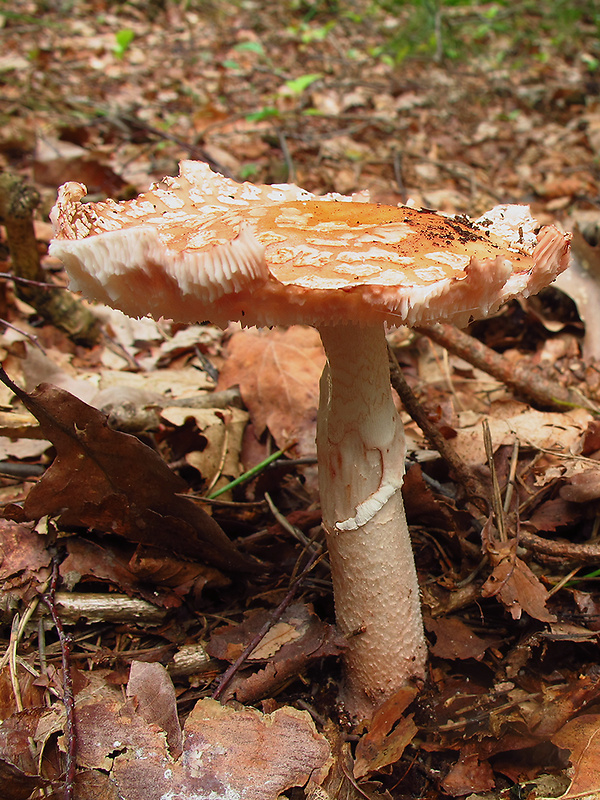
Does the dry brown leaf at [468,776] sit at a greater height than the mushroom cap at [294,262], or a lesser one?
lesser

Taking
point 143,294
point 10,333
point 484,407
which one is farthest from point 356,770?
point 10,333

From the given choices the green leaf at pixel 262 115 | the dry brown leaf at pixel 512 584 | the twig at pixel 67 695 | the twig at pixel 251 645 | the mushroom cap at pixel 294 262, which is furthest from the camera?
the green leaf at pixel 262 115

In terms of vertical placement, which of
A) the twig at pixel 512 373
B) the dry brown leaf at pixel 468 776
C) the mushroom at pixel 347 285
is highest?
the mushroom at pixel 347 285

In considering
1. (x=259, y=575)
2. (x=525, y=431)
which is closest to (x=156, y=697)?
(x=259, y=575)

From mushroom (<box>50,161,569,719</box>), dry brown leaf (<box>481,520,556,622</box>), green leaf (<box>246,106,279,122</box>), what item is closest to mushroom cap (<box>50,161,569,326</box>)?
mushroom (<box>50,161,569,719</box>)

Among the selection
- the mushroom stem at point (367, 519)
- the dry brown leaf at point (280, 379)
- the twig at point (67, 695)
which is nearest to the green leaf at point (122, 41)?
the dry brown leaf at point (280, 379)

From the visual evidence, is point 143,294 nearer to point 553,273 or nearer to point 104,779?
point 553,273

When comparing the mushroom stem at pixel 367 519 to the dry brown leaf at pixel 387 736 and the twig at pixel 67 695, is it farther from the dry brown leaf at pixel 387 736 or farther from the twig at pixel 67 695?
the twig at pixel 67 695

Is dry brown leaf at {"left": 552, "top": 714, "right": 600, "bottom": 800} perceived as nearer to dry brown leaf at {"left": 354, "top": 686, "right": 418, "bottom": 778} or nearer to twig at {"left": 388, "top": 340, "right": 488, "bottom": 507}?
dry brown leaf at {"left": 354, "top": 686, "right": 418, "bottom": 778}
